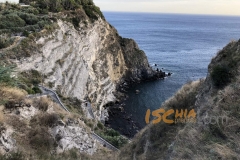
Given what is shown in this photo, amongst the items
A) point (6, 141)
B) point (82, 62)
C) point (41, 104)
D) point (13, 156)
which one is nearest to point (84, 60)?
point (82, 62)

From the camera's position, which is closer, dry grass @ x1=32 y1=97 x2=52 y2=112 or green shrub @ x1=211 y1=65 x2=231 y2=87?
green shrub @ x1=211 y1=65 x2=231 y2=87

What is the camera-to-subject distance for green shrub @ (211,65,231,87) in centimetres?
1258

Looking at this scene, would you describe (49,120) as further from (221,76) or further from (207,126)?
(221,76)

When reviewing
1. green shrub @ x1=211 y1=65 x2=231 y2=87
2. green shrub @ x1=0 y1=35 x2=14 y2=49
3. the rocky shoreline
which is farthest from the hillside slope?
the rocky shoreline

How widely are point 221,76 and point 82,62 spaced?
28.9 m

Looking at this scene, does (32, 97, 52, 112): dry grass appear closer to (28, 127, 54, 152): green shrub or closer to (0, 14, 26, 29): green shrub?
(28, 127, 54, 152): green shrub

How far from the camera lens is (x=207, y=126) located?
9297mm

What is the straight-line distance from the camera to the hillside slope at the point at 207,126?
26.9 feet

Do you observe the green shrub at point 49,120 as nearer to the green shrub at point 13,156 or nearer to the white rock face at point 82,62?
the green shrub at point 13,156

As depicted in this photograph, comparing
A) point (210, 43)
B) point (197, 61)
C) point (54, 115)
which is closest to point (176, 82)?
point (197, 61)

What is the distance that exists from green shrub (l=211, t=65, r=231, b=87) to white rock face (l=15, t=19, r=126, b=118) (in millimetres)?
19183

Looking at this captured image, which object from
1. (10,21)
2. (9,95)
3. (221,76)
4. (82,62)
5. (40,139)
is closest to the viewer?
(40,139)

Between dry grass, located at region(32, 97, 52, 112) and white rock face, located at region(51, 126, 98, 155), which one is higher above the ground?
dry grass, located at region(32, 97, 52, 112)

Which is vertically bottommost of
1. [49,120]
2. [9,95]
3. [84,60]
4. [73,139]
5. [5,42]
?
[73,139]
